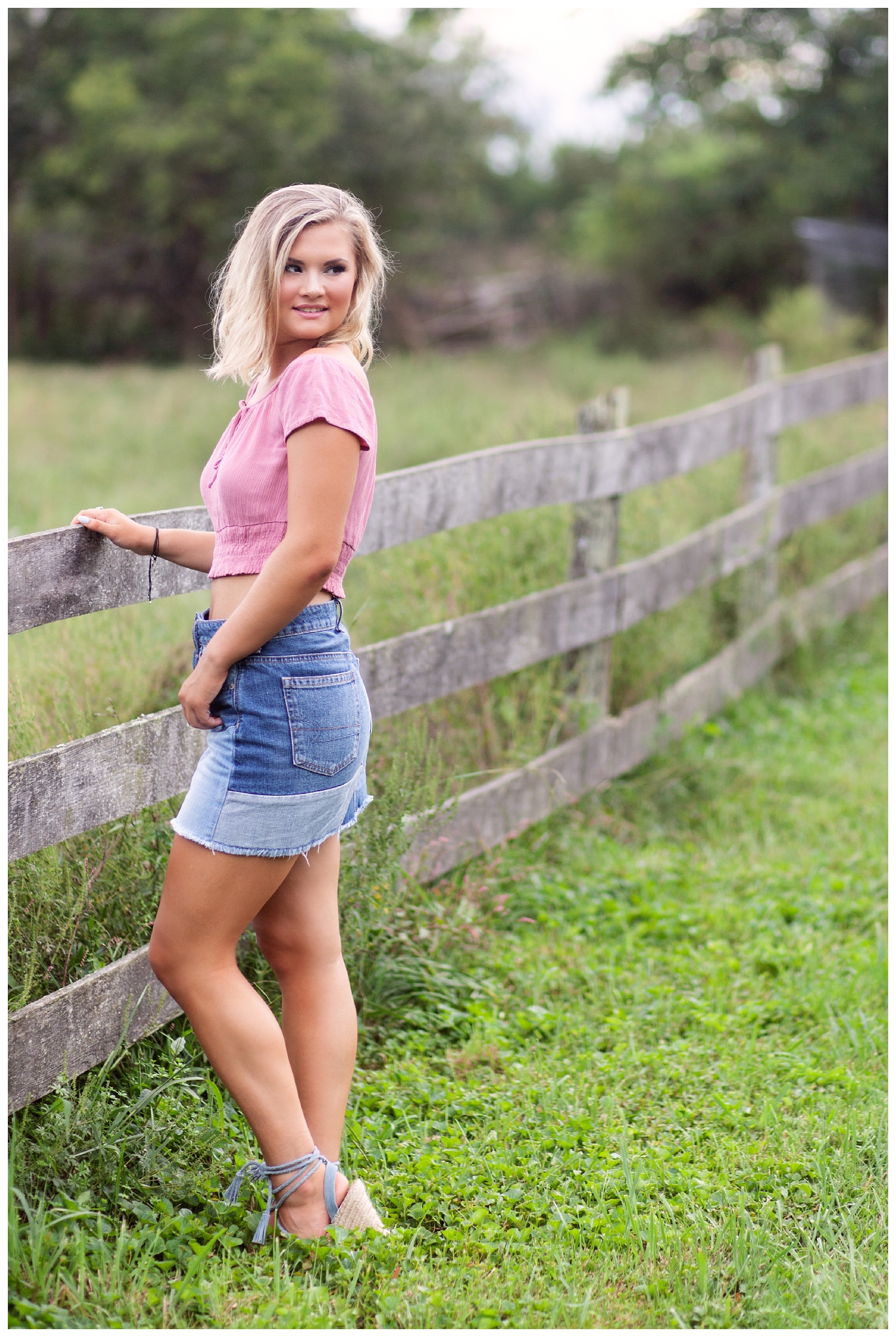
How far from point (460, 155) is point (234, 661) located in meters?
26.4

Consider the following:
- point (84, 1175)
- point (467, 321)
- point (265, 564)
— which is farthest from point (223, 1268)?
point (467, 321)

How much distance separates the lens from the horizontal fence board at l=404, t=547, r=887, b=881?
11.6 ft

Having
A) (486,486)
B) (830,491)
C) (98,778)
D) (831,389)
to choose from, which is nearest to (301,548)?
(98,778)

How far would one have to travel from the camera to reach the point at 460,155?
25.8 m

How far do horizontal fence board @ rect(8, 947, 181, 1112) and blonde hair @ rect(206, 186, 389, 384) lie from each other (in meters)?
1.23

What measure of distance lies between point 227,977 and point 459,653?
5.24 ft

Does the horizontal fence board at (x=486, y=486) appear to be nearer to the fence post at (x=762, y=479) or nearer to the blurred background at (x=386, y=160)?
the fence post at (x=762, y=479)

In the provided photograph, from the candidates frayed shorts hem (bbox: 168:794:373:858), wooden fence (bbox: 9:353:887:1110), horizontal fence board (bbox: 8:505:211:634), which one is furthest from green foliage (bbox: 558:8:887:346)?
frayed shorts hem (bbox: 168:794:373:858)

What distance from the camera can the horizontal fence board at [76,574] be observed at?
7.24 ft

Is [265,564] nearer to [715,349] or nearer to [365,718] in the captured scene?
[365,718]

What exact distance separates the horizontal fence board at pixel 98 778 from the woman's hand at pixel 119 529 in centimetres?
37

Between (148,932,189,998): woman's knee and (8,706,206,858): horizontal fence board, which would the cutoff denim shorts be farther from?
(8,706,206,858): horizontal fence board

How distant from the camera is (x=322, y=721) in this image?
6.70 ft

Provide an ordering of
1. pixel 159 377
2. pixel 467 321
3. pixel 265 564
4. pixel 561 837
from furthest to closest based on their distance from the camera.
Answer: pixel 467 321 < pixel 159 377 < pixel 561 837 < pixel 265 564
